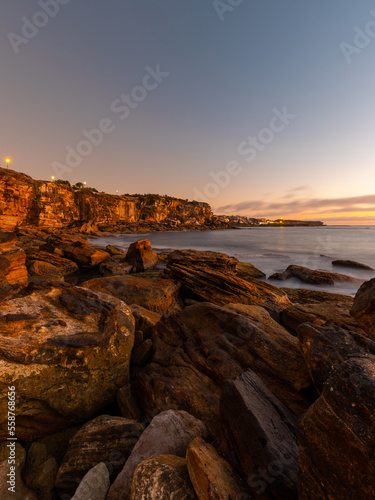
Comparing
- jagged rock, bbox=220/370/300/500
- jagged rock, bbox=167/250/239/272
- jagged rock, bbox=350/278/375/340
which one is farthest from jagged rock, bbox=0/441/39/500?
jagged rock, bbox=167/250/239/272

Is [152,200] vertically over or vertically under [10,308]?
over

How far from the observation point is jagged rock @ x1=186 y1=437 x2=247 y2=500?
1.98m

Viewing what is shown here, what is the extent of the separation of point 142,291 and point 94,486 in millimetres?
7762

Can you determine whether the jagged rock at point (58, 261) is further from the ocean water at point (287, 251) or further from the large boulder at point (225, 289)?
the ocean water at point (287, 251)

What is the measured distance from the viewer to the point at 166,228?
11619 cm

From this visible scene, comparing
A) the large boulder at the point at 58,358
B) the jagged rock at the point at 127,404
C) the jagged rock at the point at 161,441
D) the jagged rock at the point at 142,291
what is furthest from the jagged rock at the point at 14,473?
the jagged rock at the point at 142,291

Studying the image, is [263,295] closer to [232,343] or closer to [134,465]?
[232,343]

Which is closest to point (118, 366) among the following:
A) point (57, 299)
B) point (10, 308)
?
point (57, 299)

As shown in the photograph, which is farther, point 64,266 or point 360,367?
point 64,266

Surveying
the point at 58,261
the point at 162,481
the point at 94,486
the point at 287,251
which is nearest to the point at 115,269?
the point at 58,261

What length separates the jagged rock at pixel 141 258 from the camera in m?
19.1

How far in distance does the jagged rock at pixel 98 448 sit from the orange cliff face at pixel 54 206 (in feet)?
154

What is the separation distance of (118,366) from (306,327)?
142 inches

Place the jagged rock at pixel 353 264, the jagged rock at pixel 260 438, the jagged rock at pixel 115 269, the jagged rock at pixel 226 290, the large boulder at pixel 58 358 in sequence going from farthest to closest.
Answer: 1. the jagged rock at pixel 353 264
2. the jagged rock at pixel 115 269
3. the jagged rock at pixel 226 290
4. the large boulder at pixel 58 358
5. the jagged rock at pixel 260 438
